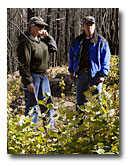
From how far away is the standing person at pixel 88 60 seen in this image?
2623 mm

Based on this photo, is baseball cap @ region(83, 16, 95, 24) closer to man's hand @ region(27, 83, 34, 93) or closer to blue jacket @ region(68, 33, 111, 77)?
blue jacket @ region(68, 33, 111, 77)

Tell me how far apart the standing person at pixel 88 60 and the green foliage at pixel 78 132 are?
0.09 metres

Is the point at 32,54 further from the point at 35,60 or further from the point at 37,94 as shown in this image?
the point at 37,94

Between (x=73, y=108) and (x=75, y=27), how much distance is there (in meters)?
0.80

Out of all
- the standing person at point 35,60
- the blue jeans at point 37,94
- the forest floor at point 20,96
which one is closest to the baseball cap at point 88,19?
the standing person at point 35,60

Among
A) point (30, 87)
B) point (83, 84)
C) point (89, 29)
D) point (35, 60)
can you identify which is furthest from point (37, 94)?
point (89, 29)

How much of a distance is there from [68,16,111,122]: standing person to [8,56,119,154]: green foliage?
90mm

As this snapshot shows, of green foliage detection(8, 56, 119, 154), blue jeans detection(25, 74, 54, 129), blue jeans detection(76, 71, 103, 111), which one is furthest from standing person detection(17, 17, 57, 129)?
blue jeans detection(76, 71, 103, 111)

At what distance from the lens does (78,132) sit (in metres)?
2.35

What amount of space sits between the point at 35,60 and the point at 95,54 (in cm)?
60

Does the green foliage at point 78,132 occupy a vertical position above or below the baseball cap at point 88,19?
below

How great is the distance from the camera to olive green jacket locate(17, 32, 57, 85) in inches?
101

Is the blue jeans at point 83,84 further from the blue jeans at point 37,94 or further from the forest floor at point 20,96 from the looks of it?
the blue jeans at point 37,94
